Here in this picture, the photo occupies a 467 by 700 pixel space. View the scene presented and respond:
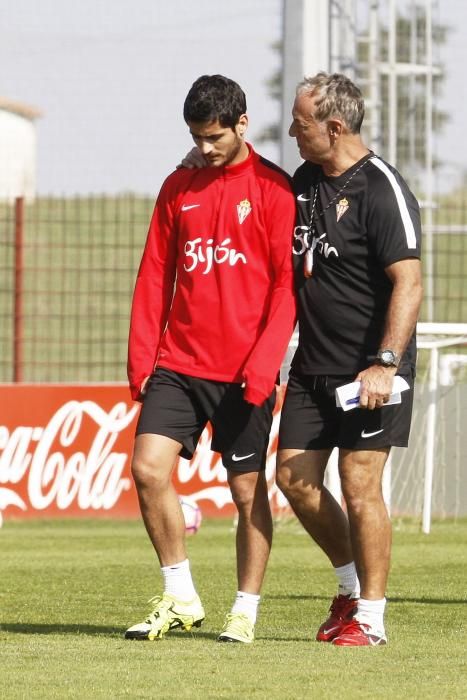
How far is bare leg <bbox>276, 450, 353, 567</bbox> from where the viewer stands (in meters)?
5.96

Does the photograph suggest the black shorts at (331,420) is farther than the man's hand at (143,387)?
No

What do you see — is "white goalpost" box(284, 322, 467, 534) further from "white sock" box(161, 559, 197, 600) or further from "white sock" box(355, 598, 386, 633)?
"white sock" box(355, 598, 386, 633)

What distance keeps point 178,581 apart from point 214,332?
96 centimetres

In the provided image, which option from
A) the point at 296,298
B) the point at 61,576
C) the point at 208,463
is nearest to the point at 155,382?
the point at 296,298

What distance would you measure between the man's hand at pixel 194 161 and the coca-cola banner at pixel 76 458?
7047 millimetres

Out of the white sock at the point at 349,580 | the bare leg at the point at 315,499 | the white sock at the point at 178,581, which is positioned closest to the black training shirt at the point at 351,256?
the bare leg at the point at 315,499

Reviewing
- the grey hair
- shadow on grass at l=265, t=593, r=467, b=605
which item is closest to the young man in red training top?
the grey hair

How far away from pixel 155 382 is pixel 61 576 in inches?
120

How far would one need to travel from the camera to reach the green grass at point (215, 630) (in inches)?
192

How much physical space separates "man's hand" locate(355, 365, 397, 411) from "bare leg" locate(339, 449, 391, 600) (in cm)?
26

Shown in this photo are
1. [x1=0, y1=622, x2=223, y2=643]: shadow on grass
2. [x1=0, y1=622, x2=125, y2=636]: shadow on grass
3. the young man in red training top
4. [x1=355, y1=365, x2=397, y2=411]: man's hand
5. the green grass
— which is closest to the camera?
the green grass

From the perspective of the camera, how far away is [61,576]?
8805mm

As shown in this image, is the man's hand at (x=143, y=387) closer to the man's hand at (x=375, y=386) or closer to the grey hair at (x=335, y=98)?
the man's hand at (x=375, y=386)

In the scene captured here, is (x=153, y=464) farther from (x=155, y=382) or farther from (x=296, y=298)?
(x=296, y=298)
